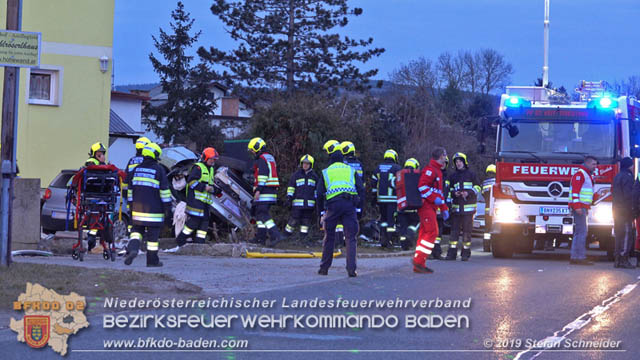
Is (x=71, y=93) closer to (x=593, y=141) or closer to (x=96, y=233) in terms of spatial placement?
(x=96, y=233)

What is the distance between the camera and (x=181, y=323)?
916cm

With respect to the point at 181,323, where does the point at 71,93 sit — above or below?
above

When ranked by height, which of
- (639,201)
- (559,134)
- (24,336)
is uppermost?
(559,134)

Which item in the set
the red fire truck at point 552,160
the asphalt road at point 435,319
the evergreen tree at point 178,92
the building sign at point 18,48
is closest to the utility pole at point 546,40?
the red fire truck at point 552,160

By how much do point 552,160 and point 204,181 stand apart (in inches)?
261

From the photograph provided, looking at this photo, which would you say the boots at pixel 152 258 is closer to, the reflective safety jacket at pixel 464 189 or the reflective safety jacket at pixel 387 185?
the reflective safety jacket at pixel 464 189

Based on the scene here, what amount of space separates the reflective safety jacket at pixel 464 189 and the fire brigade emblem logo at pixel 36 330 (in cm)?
1038

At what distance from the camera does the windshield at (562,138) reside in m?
18.7

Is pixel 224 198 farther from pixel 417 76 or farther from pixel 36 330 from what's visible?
pixel 417 76

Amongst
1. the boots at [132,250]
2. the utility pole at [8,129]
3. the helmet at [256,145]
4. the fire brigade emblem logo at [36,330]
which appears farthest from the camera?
the helmet at [256,145]

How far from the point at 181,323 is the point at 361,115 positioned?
14.2 meters

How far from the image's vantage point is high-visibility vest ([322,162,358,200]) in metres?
13.8

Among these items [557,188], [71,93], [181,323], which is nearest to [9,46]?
[181,323]

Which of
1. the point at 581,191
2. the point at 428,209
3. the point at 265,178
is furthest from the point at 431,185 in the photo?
the point at 265,178
